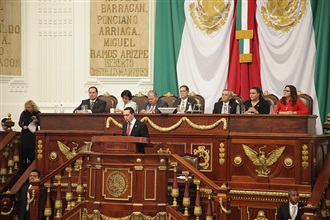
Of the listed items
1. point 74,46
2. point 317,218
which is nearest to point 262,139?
point 317,218

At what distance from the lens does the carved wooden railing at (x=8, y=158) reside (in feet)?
40.3

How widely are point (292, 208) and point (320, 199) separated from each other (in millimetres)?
456

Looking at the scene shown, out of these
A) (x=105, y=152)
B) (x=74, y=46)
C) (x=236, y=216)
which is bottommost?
(x=236, y=216)

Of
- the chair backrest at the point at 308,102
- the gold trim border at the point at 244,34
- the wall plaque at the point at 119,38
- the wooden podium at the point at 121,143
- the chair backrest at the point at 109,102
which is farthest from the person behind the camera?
the wall plaque at the point at 119,38

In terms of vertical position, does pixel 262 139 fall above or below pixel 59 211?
above

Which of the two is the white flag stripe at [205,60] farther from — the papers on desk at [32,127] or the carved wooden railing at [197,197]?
the carved wooden railing at [197,197]

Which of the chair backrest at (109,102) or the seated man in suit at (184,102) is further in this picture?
the chair backrest at (109,102)

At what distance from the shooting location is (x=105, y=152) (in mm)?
9812

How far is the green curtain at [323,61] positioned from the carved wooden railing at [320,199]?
2.41 m

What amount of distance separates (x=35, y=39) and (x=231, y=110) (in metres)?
5.64

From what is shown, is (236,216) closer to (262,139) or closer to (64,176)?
(262,139)

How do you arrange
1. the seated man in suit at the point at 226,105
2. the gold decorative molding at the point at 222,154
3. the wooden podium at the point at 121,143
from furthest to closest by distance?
the seated man in suit at the point at 226,105, the gold decorative molding at the point at 222,154, the wooden podium at the point at 121,143

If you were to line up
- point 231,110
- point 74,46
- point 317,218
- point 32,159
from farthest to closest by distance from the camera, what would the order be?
point 74,46 < point 32,159 < point 231,110 < point 317,218

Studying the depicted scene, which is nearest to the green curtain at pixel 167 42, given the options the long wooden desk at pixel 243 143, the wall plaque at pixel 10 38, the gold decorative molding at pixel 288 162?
the wall plaque at pixel 10 38
